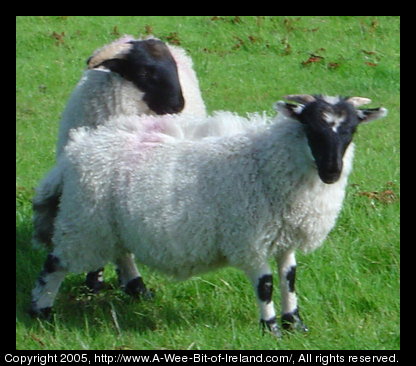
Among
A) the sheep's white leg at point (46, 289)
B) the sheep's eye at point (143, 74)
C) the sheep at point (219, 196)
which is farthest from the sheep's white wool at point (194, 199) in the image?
the sheep's eye at point (143, 74)

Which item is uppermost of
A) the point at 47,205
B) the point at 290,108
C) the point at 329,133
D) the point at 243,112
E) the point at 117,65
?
the point at 117,65

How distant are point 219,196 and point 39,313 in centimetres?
151

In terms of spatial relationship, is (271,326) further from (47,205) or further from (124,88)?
(124,88)

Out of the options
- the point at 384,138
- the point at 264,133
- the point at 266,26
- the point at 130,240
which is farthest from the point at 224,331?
the point at 266,26

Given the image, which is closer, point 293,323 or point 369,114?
point 369,114

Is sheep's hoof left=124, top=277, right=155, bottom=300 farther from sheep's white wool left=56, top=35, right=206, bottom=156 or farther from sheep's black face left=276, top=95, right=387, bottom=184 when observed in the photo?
sheep's black face left=276, top=95, right=387, bottom=184

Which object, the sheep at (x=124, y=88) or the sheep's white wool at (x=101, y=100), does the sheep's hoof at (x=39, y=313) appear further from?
the sheep's white wool at (x=101, y=100)

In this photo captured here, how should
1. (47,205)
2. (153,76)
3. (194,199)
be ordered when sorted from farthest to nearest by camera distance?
(153,76), (47,205), (194,199)

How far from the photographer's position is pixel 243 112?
1074cm

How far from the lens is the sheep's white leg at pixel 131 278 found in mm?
6160

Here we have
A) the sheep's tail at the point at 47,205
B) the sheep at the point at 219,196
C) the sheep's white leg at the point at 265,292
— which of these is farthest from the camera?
the sheep's tail at the point at 47,205

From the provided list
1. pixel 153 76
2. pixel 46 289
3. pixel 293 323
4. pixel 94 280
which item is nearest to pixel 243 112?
pixel 153 76

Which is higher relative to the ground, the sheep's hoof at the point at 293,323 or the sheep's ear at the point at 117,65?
the sheep's ear at the point at 117,65
